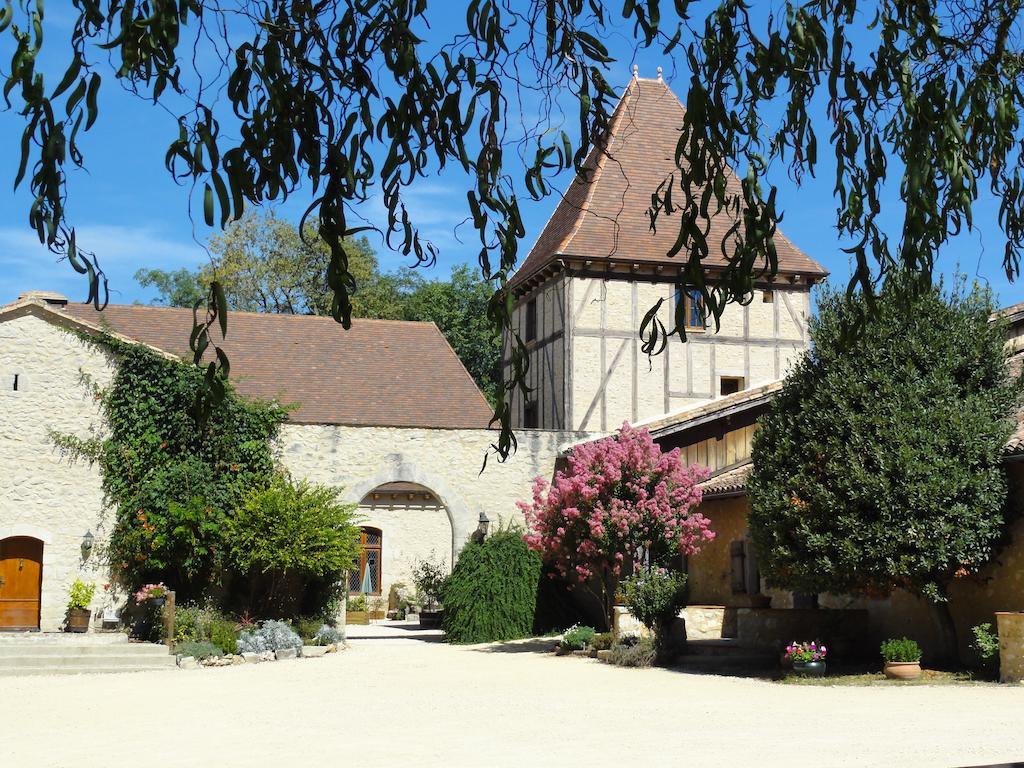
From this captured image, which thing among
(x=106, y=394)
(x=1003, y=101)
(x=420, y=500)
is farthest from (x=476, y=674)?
(x=420, y=500)

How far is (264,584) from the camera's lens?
17422 millimetres

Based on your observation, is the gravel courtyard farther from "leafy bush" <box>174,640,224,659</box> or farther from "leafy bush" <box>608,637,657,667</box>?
"leafy bush" <box>174,640,224,659</box>

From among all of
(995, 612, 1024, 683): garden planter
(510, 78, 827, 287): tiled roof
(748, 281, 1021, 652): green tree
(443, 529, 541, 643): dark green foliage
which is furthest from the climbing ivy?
(995, 612, 1024, 683): garden planter

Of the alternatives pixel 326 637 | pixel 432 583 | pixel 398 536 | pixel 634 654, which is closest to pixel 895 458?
pixel 634 654

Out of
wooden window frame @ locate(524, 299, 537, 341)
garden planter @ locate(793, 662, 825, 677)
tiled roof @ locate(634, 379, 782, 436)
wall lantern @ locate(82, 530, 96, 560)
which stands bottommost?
garden planter @ locate(793, 662, 825, 677)

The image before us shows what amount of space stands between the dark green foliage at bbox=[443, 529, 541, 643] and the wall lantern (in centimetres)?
537

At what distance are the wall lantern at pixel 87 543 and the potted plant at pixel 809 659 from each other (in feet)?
32.9

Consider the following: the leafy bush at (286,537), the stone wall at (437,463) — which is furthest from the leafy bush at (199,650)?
the stone wall at (437,463)

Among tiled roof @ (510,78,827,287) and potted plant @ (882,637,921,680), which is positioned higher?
tiled roof @ (510,78,827,287)

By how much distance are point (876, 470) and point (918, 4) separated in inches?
328

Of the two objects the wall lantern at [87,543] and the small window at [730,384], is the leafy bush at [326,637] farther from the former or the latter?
the small window at [730,384]

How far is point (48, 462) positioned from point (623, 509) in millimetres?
8330

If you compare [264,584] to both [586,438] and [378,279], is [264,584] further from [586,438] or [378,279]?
[378,279]

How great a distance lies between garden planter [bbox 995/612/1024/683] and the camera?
11.1m
